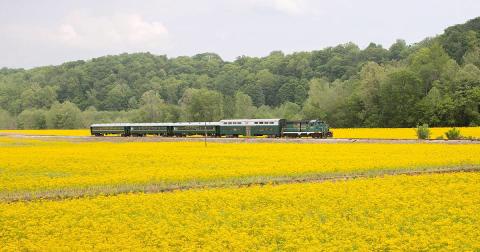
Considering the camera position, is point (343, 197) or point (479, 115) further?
point (479, 115)

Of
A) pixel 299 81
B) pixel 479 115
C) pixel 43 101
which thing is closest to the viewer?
pixel 479 115

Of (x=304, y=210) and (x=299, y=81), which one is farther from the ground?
(x=299, y=81)

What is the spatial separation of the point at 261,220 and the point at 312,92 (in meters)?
113

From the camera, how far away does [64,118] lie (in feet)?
504

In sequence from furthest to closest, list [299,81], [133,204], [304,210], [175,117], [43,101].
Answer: [43,101] < [299,81] < [175,117] < [133,204] < [304,210]

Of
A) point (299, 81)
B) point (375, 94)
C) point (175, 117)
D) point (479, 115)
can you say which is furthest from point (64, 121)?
point (479, 115)

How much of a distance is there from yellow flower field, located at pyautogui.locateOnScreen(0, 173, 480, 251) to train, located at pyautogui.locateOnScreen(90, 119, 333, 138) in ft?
138

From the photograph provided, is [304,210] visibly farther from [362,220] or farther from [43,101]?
[43,101]

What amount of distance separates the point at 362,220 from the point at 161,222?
21.2 feet

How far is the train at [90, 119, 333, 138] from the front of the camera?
71.4m

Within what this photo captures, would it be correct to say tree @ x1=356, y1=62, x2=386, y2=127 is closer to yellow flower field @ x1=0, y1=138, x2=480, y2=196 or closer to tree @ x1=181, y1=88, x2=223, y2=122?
tree @ x1=181, y1=88, x2=223, y2=122

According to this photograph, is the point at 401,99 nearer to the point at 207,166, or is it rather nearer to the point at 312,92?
the point at 312,92

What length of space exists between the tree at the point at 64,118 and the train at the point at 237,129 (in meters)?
64.6

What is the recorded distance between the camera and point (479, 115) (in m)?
85.8
